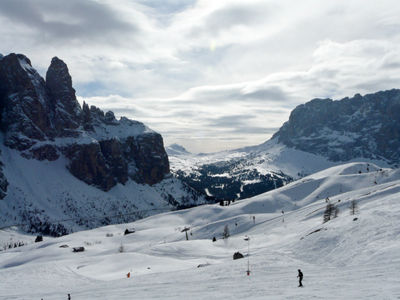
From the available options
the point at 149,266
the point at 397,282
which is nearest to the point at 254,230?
the point at 149,266

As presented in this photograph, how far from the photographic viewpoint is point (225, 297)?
86.2 feet

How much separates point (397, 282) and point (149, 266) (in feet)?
133

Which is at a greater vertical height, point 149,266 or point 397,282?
point 397,282

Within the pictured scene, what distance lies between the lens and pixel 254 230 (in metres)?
97.7

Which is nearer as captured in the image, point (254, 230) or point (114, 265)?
point (114, 265)

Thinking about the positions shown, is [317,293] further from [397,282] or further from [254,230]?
[254,230]

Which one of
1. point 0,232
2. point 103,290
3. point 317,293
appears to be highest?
point 317,293

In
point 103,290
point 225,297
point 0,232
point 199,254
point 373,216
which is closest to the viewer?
→ point 225,297

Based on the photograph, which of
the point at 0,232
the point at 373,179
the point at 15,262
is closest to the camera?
the point at 15,262

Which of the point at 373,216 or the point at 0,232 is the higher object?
the point at 373,216

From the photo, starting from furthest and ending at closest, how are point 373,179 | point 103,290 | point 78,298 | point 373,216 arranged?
point 373,179 → point 373,216 → point 103,290 → point 78,298

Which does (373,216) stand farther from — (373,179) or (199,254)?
(373,179)

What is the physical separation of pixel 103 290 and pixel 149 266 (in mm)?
21032

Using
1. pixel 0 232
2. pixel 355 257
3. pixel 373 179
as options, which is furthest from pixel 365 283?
pixel 0 232
